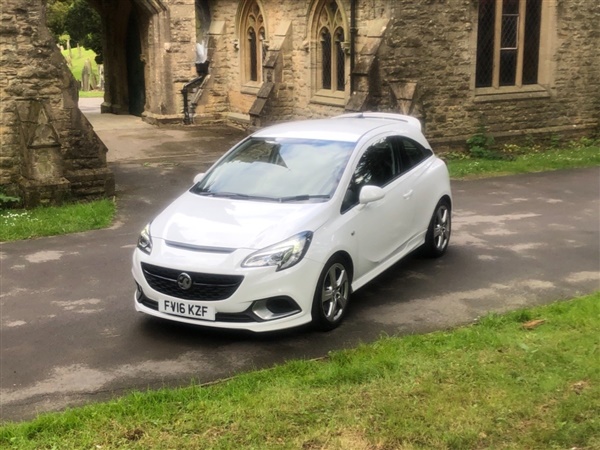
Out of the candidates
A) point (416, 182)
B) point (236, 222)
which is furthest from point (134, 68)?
point (236, 222)

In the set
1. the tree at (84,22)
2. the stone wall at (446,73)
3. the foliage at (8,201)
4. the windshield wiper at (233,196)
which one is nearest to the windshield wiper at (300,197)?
the windshield wiper at (233,196)

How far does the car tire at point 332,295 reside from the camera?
6816 millimetres

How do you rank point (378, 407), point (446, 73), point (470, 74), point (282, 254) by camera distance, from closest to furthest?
point (378, 407) < point (282, 254) < point (446, 73) < point (470, 74)

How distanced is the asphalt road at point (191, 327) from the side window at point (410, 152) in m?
1.24

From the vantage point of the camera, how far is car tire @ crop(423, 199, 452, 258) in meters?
9.27

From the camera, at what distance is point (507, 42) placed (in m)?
18.0

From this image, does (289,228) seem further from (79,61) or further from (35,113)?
(79,61)

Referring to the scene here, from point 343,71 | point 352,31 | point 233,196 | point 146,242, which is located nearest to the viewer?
point 146,242

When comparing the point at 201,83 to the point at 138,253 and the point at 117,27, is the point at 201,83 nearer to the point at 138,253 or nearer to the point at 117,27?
the point at 117,27

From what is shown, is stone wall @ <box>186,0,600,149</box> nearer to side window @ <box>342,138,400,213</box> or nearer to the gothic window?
the gothic window

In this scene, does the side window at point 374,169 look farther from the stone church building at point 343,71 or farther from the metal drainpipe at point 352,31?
the metal drainpipe at point 352,31

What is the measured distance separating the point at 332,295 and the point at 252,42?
17854 millimetres

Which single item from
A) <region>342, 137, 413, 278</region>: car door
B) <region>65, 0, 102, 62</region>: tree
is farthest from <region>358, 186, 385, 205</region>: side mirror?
<region>65, 0, 102, 62</region>: tree

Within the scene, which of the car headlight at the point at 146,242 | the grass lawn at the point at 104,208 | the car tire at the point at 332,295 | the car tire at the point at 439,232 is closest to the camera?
the car tire at the point at 332,295
